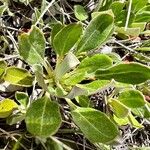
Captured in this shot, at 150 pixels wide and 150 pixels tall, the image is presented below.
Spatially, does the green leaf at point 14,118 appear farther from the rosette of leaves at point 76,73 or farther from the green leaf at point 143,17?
the green leaf at point 143,17

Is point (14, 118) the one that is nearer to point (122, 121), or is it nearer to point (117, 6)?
point (122, 121)

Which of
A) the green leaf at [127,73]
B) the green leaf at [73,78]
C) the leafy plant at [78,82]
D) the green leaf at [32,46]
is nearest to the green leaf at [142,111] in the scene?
the leafy plant at [78,82]

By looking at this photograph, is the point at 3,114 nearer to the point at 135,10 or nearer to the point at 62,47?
the point at 62,47

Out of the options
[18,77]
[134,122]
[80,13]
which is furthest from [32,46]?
[134,122]

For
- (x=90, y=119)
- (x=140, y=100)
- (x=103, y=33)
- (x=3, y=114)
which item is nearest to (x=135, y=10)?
(x=103, y=33)

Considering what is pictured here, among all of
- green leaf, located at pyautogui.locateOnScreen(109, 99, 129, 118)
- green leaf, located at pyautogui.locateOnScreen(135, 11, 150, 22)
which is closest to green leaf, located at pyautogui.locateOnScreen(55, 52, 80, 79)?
green leaf, located at pyautogui.locateOnScreen(109, 99, 129, 118)

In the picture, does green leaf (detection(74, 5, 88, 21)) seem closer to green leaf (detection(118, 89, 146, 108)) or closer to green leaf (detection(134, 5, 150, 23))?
green leaf (detection(134, 5, 150, 23))

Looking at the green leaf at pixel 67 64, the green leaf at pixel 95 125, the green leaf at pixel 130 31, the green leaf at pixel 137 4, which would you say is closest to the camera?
the green leaf at pixel 67 64
